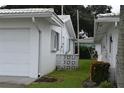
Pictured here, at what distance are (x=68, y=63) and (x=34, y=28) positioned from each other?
624 centimetres

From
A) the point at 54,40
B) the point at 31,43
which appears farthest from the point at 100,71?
the point at 54,40

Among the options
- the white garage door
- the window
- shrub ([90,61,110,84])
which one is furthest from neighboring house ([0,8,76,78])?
shrub ([90,61,110,84])

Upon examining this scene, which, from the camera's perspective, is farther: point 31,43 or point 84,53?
point 84,53

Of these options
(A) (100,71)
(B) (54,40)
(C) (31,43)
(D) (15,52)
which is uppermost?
(B) (54,40)

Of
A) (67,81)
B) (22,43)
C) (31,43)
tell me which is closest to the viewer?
(67,81)

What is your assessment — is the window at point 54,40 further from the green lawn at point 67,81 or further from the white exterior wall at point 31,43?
the white exterior wall at point 31,43

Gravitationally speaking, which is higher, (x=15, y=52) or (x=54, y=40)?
(x=54, y=40)

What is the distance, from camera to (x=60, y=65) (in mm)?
20859

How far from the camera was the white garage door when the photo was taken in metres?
15.6

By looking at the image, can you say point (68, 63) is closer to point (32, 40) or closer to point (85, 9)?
point (32, 40)

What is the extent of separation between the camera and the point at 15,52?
51.7 ft

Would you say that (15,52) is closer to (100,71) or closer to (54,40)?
(54,40)

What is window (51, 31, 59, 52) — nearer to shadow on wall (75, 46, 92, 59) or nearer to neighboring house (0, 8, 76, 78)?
neighboring house (0, 8, 76, 78)
